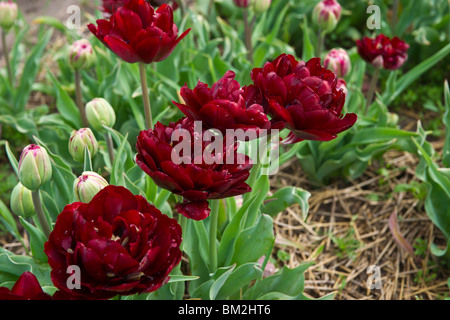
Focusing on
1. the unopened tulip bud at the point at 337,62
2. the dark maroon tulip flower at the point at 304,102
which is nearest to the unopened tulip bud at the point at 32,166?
the dark maroon tulip flower at the point at 304,102

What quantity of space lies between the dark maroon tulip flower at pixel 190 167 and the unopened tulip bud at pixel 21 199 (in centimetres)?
47

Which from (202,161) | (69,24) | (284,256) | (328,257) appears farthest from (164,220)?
(69,24)

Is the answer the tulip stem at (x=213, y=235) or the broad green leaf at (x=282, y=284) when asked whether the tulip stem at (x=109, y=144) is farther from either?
the broad green leaf at (x=282, y=284)

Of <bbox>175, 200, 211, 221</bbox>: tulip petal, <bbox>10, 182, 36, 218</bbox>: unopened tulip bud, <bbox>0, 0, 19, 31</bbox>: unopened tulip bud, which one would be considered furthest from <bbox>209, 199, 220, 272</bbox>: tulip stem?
<bbox>0, 0, 19, 31</bbox>: unopened tulip bud

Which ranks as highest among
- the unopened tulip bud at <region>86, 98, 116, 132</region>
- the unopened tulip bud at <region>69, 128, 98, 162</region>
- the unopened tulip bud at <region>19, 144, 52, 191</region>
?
the unopened tulip bud at <region>86, 98, 116, 132</region>

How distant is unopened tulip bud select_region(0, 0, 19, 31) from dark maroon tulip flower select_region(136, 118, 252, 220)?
1376mm

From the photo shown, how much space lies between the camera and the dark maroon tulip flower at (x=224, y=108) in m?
0.90

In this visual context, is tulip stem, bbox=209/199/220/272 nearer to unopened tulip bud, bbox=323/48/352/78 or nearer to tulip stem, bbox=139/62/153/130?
tulip stem, bbox=139/62/153/130

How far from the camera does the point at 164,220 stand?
0.89 meters

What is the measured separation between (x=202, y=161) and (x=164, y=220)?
0.13 meters

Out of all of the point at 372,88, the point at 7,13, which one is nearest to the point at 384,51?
the point at 372,88

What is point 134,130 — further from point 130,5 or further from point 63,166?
point 130,5

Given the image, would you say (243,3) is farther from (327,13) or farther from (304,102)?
(304,102)

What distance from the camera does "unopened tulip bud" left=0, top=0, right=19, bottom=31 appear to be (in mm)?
1962
